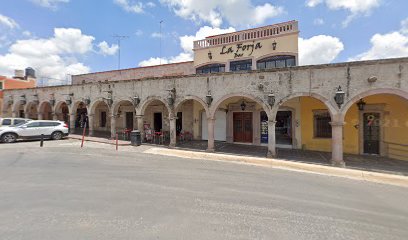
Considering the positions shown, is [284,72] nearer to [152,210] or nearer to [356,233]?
[356,233]

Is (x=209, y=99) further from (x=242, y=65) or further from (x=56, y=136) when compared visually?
(x=56, y=136)

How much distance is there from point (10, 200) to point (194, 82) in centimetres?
1027

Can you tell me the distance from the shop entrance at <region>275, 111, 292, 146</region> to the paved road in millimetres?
6682

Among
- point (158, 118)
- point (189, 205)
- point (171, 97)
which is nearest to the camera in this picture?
point (189, 205)

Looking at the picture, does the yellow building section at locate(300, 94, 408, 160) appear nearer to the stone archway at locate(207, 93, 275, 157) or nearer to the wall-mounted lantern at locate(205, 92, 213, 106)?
the stone archway at locate(207, 93, 275, 157)

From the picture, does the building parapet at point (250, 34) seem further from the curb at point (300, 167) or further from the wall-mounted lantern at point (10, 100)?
the wall-mounted lantern at point (10, 100)

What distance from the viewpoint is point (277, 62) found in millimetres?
16125

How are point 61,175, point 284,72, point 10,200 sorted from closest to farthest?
point 10,200 → point 61,175 → point 284,72

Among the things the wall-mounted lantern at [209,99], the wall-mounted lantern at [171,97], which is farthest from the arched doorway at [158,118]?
the wall-mounted lantern at [209,99]

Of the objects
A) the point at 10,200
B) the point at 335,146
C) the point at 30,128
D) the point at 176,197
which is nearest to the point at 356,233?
the point at 176,197

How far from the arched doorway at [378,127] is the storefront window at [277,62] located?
5.35 metres

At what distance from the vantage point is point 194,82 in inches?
532

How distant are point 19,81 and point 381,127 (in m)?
37.6

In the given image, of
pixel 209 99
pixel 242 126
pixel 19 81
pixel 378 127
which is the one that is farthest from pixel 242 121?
pixel 19 81
